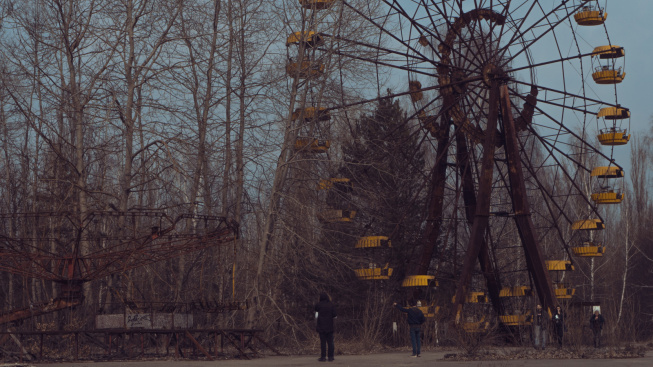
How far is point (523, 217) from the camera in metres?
27.0

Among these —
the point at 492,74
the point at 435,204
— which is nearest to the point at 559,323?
the point at 435,204

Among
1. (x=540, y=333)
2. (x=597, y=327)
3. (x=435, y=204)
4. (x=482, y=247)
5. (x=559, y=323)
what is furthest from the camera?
(x=435, y=204)

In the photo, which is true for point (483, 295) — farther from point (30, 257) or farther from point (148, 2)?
point (30, 257)

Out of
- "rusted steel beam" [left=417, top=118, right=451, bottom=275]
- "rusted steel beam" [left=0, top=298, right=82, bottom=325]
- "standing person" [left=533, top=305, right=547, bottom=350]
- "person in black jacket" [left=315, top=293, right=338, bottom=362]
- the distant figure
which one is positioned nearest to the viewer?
"rusted steel beam" [left=0, top=298, right=82, bottom=325]

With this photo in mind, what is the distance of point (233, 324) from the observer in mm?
28312

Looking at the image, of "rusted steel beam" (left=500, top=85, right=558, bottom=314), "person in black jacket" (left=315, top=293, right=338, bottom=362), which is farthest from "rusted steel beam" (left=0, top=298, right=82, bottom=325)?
"rusted steel beam" (left=500, top=85, right=558, bottom=314)

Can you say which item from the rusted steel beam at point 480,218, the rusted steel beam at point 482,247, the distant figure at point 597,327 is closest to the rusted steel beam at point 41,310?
the rusted steel beam at point 480,218

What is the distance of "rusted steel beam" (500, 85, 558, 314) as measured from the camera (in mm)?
26453

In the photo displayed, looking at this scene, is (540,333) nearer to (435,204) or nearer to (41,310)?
(435,204)

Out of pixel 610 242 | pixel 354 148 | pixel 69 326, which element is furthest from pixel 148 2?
pixel 610 242

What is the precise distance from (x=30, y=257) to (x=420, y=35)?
1793cm

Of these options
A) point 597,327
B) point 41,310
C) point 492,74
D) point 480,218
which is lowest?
point 597,327

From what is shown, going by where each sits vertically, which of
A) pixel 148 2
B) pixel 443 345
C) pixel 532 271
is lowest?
pixel 443 345

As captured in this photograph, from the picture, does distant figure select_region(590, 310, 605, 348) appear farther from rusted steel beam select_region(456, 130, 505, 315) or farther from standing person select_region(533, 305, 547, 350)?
rusted steel beam select_region(456, 130, 505, 315)
